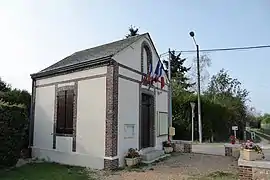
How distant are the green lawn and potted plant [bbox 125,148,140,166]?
163 centimetres

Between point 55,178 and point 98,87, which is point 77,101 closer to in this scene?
point 98,87

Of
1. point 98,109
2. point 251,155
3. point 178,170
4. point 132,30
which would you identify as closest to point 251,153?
point 251,155

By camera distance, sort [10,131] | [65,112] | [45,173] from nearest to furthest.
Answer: [10,131], [45,173], [65,112]

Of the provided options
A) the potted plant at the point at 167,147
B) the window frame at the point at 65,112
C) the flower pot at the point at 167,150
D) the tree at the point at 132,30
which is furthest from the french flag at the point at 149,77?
the tree at the point at 132,30

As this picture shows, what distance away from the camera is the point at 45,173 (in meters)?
8.70

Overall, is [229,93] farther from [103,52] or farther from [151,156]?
[103,52]

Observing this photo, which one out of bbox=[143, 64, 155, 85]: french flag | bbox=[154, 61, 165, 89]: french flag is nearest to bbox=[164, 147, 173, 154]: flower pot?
bbox=[154, 61, 165, 89]: french flag

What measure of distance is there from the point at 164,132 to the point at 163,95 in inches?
76.8

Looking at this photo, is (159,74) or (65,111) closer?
(65,111)

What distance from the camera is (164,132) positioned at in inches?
543

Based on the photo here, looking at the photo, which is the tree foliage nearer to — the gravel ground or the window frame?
the window frame

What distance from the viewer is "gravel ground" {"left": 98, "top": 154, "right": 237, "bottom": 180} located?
8.05 meters

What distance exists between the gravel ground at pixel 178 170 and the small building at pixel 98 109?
1.05 metres

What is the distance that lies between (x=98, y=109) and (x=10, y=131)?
3.04 metres
